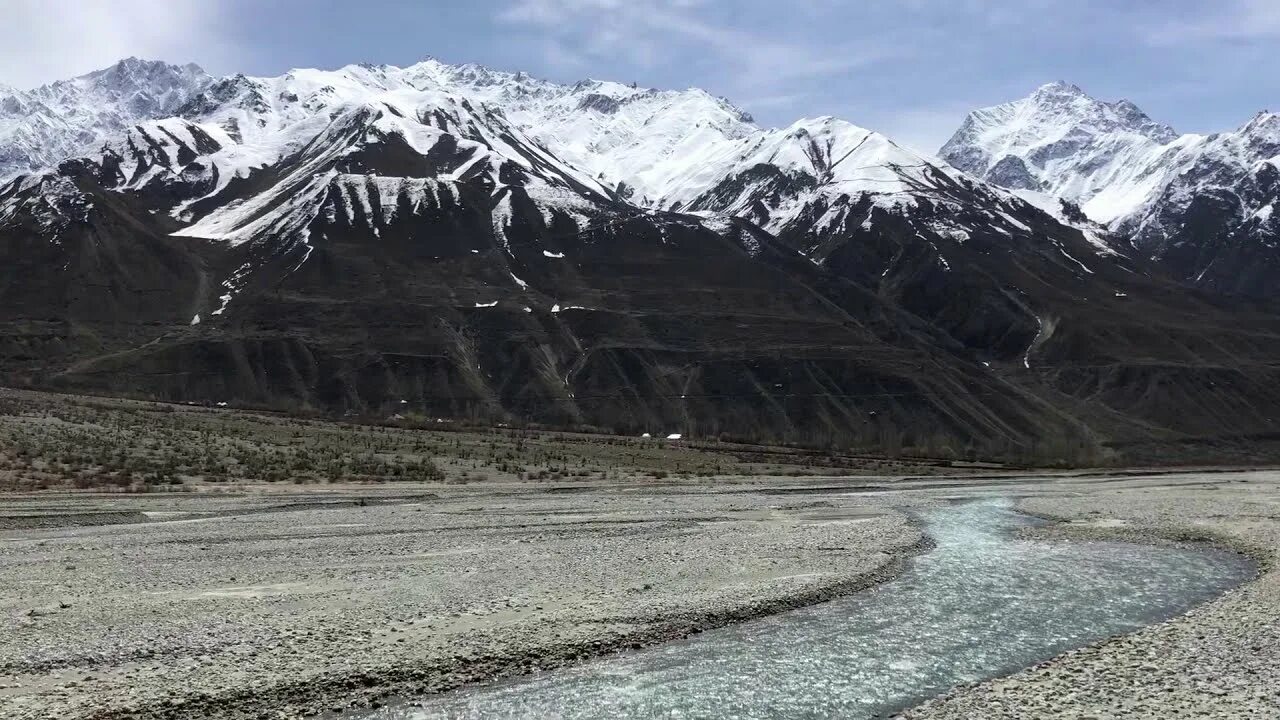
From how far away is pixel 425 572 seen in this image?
97.9 ft

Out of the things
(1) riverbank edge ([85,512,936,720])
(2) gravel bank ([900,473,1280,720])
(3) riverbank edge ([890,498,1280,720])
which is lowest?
(3) riverbank edge ([890,498,1280,720])

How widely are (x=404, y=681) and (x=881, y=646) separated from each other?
33.4 ft

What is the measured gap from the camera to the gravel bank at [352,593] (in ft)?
61.3

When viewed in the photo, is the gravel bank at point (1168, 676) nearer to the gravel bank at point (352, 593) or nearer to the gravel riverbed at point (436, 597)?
the gravel riverbed at point (436, 597)

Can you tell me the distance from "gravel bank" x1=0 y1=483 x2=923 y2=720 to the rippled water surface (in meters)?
1.19

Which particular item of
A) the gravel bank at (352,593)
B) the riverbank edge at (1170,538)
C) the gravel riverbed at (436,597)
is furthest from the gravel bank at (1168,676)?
the gravel bank at (352,593)

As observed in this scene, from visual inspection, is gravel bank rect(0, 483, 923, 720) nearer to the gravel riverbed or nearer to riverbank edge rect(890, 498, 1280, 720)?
the gravel riverbed

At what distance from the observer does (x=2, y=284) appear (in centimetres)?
17712

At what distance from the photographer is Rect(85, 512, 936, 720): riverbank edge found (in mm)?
17234

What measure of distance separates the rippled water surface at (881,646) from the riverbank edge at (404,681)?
476mm

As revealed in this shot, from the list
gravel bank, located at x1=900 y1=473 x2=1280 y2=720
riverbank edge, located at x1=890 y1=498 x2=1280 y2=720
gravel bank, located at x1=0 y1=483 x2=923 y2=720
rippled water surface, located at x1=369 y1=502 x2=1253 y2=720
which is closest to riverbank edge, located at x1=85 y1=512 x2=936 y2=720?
gravel bank, located at x1=0 y1=483 x2=923 y2=720

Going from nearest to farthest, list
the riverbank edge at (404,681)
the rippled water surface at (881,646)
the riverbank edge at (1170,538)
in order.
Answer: the riverbank edge at (404,681) < the rippled water surface at (881,646) < the riverbank edge at (1170,538)

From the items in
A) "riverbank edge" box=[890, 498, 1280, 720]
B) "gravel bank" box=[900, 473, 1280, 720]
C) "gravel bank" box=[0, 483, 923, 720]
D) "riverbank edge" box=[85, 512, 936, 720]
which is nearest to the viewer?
"riverbank edge" box=[85, 512, 936, 720]

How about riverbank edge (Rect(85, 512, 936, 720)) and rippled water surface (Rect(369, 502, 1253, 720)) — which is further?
rippled water surface (Rect(369, 502, 1253, 720))
